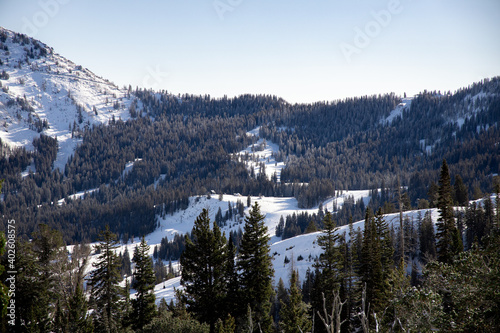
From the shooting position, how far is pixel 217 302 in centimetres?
3089

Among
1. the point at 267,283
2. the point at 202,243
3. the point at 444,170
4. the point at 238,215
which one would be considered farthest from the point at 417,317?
the point at 238,215

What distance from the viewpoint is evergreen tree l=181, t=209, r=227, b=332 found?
30.8 m

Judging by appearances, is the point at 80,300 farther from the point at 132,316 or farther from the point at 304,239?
the point at 304,239

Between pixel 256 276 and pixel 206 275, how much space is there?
4.58m

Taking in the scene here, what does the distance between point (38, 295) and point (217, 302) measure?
14.5m

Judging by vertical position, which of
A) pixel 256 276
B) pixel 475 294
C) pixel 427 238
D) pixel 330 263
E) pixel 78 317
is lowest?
pixel 427 238

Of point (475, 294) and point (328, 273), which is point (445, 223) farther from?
point (475, 294)

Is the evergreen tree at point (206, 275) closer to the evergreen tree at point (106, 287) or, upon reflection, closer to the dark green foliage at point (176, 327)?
the dark green foliage at point (176, 327)

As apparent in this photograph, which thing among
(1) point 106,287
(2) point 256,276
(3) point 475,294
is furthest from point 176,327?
(3) point 475,294

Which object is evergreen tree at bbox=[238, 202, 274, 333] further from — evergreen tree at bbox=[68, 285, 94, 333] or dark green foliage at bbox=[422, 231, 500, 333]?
dark green foliage at bbox=[422, 231, 500, 333]

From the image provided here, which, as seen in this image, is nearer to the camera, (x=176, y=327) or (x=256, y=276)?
(x=176, y=327)

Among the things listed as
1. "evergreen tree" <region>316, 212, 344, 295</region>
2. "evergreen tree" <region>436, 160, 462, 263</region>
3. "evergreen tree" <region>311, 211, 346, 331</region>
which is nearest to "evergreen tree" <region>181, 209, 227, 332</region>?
"evergreen tree" <region>311, 211, 346, 331</region>

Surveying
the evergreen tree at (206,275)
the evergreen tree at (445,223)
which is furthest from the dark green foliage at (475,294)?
the evergreen tree at (445,223)

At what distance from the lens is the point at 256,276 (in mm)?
31359
